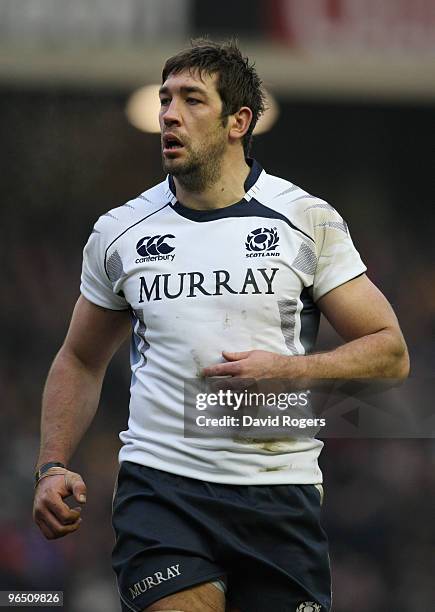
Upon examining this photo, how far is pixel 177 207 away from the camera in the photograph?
4.11 m

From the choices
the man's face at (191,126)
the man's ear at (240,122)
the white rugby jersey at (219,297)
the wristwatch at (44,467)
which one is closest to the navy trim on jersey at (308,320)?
the white rugby jersey at (219,297)

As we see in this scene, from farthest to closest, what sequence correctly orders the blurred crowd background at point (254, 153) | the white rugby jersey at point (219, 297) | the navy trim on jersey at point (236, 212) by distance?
the blurred crowd background at point (254, 153)
the navy trim on jersey at point (236, 212)
the white rugby jersey at point (219, 297)

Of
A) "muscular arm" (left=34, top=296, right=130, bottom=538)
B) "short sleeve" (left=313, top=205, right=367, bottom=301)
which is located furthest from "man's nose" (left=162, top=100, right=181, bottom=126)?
"muscular arm" (left=34, top=296, right=130, bottom=538)

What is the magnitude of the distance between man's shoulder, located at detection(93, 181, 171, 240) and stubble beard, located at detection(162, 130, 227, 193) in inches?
4.6

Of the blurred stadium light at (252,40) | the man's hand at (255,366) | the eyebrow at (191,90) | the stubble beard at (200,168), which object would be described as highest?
the eyebrow at (191,90)

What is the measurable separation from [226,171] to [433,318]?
712 centimetres

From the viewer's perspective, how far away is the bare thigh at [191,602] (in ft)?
11.9

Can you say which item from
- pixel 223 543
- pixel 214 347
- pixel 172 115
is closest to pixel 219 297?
pixel 214 347

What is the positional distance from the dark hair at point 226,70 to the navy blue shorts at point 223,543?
1.23 m

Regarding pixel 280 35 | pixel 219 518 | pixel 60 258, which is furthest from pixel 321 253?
pixel 60 258

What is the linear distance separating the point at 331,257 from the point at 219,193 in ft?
1.44

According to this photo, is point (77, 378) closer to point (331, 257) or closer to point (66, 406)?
point (66, 406)

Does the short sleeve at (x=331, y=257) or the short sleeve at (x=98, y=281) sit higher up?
the short sleeve at (x=331, y=257)

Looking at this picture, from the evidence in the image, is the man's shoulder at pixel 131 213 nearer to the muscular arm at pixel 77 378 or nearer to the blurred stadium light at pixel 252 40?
the muscular arm at pixel 77 378
